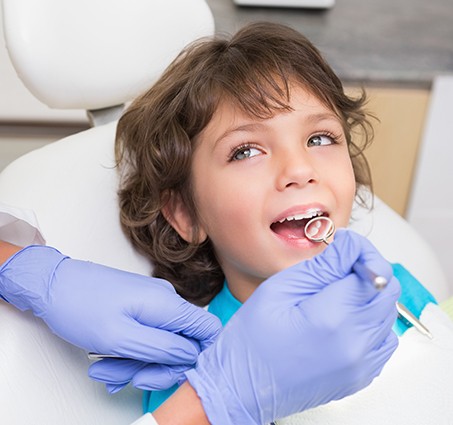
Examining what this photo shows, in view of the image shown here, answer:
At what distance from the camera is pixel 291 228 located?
1.06 metres

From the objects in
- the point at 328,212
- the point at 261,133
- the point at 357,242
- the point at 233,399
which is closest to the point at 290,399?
the point at 233,399

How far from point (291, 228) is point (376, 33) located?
1.17 metres

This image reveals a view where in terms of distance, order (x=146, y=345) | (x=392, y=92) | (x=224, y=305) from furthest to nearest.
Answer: (x=392, y=92) → (x=224, y=305) → (x=146, y=345)

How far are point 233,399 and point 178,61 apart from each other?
0.67 m

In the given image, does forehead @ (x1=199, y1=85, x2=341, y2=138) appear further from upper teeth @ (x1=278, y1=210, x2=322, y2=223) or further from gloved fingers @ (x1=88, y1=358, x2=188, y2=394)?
gloved fingers @ (x1=88, y1=358, x2=188, y2=394)

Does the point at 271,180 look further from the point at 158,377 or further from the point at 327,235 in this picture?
the point at 158,377

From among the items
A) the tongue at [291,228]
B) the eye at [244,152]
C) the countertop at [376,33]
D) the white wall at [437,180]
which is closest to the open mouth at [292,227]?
the tongue at [291,228]

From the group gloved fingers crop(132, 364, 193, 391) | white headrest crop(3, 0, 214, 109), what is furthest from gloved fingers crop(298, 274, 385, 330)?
white headrest crop(3, 0, 214, 109)

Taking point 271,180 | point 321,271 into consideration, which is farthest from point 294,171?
point 321,271

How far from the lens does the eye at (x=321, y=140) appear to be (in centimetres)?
111

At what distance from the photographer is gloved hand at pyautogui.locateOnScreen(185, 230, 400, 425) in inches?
31.3

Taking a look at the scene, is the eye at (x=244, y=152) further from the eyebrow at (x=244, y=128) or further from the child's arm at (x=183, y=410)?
the child's arm at (x=183, y=410)

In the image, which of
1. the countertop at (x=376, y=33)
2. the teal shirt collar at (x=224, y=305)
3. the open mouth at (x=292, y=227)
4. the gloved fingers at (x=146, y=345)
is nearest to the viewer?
the gloved fingers at (x=146, y=345)

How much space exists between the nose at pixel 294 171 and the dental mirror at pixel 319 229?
0.06m
